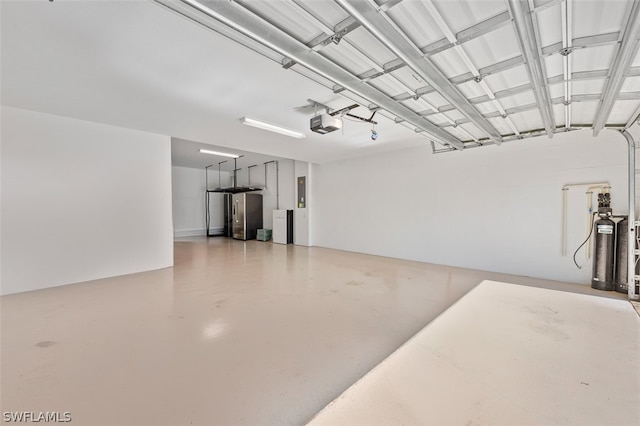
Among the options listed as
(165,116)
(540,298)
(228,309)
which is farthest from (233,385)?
(165,116)

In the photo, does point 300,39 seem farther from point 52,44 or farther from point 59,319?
point 59,319

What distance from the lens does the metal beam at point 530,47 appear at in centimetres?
142

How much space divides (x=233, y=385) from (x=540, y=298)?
10.6 feet

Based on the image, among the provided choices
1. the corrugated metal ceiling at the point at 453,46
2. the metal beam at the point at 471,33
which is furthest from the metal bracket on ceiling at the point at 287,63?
the metal beam at the point at 471,33

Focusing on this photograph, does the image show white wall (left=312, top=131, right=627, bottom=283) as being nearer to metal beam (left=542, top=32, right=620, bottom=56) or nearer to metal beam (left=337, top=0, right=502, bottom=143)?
metal beam (left=337, top=0, right=502, bottom=143)

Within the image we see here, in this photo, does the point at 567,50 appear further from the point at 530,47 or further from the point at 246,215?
the point at 246,215

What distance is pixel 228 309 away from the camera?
295 cm

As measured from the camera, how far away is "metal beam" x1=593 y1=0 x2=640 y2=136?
1.50 meters

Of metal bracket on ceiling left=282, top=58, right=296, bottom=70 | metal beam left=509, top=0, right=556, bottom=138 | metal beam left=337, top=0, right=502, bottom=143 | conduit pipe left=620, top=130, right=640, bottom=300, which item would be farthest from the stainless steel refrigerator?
conduit pipe left=620, top=130, right=640, bottom=300

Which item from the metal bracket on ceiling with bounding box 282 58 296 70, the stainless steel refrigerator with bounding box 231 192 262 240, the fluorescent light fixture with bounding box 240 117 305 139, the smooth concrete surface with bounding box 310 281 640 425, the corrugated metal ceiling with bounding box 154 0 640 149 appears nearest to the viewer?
the smooth concrete surface with bounding box 310 281 640 425

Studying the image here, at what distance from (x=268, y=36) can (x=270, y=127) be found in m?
2.44

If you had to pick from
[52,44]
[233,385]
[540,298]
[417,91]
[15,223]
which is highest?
[52,44]

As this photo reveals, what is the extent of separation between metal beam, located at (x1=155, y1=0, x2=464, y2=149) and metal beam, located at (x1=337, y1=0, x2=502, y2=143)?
0.48m

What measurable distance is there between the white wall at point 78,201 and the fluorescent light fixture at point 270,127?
219 cm
